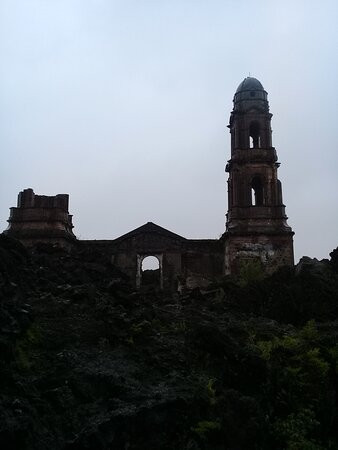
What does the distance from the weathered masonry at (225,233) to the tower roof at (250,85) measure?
1.28 meters

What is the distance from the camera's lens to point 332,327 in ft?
41.2

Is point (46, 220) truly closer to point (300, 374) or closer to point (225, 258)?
point (225, 258)

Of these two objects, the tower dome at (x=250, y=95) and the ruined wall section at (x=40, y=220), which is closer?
the ruined wall section at (x=40, y=220)

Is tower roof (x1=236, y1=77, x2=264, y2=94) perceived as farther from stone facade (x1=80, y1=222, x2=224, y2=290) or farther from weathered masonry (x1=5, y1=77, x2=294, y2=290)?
stone facade (x1=80, y1=222, x2=224, y2=290)

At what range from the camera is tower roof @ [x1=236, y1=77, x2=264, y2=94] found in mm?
28277

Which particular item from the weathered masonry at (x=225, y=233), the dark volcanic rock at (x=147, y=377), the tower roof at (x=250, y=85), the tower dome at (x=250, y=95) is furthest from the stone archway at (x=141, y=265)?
the dark volcanic rock at (x=147, y=377)

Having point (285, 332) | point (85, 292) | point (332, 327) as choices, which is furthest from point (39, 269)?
point (332, 327)

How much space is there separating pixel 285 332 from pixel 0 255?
6.37m

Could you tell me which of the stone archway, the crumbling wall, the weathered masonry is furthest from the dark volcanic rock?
the stone archway

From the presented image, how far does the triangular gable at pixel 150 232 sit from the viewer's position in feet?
86.5

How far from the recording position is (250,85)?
28391 mm

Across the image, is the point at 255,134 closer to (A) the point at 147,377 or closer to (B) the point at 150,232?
(B) the point at 150,232

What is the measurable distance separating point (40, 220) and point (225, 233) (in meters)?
8.72

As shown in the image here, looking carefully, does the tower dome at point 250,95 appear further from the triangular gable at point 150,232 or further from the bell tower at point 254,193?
the triangular gable at point 150,232
